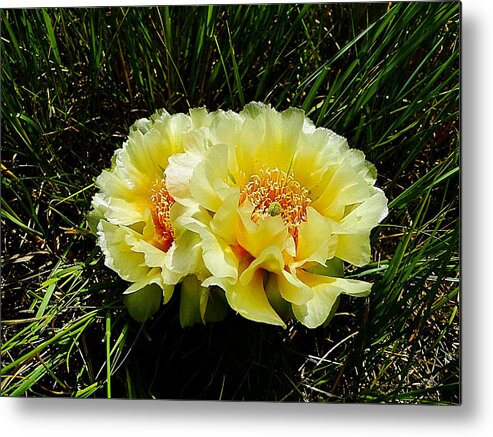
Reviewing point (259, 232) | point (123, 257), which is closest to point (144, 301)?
point (123, 257)

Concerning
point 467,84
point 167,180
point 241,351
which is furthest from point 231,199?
point 467,84

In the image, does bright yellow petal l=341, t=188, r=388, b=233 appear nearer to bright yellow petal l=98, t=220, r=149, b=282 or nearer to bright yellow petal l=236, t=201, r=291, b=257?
bright yellow petal l=236, t=201, r=291, b=257

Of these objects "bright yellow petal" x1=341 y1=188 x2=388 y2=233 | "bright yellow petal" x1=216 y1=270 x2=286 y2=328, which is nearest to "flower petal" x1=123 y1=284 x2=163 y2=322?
"bright yellow petal" x1=216 y1=270 x2=286 y2=328

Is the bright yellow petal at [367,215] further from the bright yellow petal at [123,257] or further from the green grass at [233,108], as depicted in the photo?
the bright yellow petal at [123,257]

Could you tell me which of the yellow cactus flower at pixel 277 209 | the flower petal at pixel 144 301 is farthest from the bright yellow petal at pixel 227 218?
the flower petal at pixel 144 301

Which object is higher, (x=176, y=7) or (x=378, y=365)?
(x=176, y=7)

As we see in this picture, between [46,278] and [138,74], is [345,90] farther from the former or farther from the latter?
[46,278]

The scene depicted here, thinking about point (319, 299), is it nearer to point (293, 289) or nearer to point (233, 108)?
point (293, 289)
